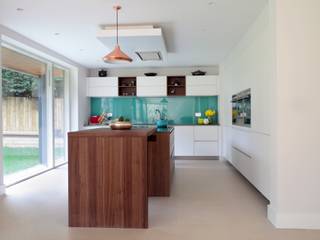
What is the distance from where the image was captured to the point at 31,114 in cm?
556

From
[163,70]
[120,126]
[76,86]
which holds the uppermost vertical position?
[163,70]

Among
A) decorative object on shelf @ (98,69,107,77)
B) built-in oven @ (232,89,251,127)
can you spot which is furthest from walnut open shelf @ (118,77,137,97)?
built-in oven @ (232,89,251,127)

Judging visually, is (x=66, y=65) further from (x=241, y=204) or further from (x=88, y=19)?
(x=241, y=204)

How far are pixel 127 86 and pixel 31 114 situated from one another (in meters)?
2.76

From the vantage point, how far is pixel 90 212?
2.86 metres

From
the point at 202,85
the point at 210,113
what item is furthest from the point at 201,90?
the point at 210,113

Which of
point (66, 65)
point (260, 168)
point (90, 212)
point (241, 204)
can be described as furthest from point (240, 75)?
point (66, 65)

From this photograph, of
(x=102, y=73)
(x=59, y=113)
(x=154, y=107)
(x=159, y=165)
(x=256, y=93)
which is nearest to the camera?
(x=256, y=93)

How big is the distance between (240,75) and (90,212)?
346 centimetres

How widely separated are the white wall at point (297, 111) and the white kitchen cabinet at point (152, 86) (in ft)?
15.4

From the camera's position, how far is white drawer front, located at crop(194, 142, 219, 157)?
23.6 ft

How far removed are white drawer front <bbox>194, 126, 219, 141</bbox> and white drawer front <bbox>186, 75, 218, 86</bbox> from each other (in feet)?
3.82

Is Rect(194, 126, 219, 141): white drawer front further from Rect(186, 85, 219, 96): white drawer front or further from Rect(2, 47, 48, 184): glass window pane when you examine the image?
Rect(2, 47, 48, 184): glass window pane

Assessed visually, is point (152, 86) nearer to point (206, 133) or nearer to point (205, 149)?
point (206, 133)
